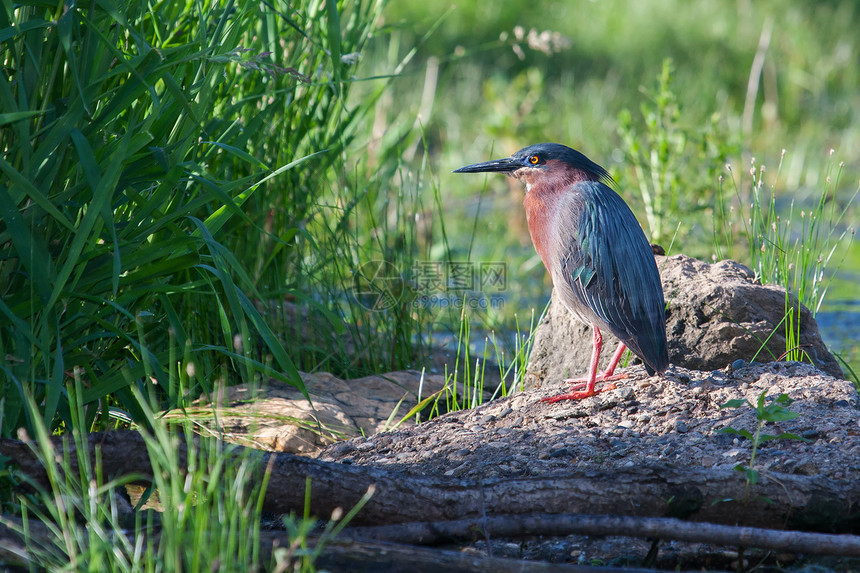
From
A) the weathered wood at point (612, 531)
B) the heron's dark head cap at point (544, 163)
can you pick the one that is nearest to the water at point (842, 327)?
the heron's dark head cap at point (544, 163)

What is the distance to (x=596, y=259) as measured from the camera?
3.44 metres

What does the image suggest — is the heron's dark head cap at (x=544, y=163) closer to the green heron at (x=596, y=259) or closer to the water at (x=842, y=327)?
the green heron at (x=596, y=259)

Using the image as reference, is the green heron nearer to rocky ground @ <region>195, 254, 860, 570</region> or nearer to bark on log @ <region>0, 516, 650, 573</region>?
rocky ground @ <region>195, 254, 860, 570</region>

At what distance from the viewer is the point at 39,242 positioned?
2.37 metres

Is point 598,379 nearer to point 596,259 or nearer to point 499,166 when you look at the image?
point 596,259

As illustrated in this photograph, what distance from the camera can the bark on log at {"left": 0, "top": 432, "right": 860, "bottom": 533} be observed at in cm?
214

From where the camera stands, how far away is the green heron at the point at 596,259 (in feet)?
10.6

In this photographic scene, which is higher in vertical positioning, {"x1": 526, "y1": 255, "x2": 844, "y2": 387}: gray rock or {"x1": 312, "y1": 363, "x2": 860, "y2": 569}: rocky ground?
{"x1": 526, "y1": 255, "x2": 844, "y2": 387}: gray rock

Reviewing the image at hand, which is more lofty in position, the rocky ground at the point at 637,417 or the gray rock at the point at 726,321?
the gray rock at the point at 726,321

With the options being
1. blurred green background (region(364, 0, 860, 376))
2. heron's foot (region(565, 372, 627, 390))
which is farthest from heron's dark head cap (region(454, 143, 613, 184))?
blurred green background (region(364, 0, 860, 376))

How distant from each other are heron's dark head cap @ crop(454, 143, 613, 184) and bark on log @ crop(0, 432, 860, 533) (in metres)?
1.92

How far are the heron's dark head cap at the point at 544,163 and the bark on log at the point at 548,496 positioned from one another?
1916 mm

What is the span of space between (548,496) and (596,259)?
1495 mm

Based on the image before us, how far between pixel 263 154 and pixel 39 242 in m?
1.76
